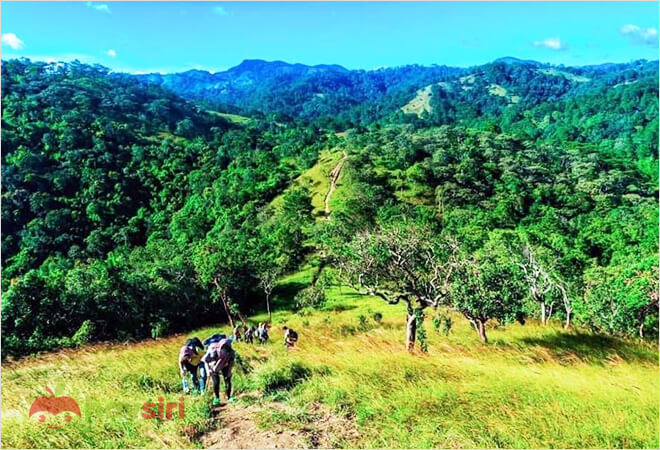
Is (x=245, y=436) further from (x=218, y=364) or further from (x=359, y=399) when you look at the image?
(x=359, y=399)

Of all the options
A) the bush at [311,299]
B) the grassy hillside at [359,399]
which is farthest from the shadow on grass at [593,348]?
the bush at [311,299]

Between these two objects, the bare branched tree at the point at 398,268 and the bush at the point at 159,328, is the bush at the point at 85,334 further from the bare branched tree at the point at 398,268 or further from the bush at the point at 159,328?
the bare branched tree at the point at 398,268

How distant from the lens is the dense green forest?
61.4ft

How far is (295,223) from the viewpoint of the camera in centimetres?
7950

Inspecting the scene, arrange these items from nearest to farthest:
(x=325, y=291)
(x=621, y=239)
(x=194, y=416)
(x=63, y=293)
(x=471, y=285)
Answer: (x=194, y=416) → (x=471, y=285) → (x=63, y=293) → (x=325, y=291) → (x=621, y=239)

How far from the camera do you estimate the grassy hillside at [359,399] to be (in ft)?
23.9

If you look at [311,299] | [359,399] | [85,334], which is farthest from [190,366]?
[311,299]

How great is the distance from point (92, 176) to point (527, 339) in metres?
133

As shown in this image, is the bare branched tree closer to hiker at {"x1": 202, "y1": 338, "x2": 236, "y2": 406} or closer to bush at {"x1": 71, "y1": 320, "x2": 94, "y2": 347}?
hiker at {"x1": 202, "y1": 338, "x2": 236, "y2": 406}

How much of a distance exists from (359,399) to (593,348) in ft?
32.5

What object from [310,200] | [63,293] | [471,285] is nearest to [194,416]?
[471,285]

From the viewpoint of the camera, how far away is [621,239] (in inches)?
2758

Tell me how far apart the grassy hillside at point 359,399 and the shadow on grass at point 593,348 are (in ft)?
0.86

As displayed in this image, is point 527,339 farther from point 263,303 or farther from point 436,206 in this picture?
point 436,206
